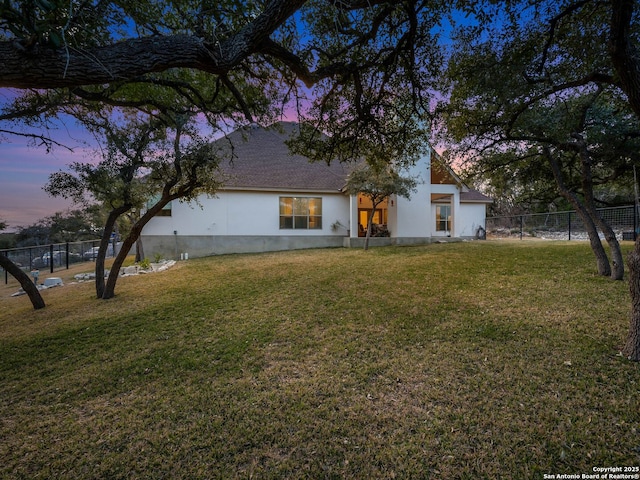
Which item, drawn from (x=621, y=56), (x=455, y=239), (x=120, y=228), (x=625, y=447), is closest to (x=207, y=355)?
(x=625, y=447)

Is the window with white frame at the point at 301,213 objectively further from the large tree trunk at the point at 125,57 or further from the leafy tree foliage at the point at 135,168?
the large tree trunk at the point at 125,57

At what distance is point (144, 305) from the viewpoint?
6.32 meters

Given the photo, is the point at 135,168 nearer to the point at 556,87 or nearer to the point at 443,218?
the point at 556,87

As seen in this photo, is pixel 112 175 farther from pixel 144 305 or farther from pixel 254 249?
pixel 254 249

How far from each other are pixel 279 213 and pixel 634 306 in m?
13.2

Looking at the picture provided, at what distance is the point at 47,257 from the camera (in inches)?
491

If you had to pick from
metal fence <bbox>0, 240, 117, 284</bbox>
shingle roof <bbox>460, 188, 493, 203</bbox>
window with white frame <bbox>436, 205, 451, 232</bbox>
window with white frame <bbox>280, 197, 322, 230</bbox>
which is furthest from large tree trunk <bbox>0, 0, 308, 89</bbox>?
shingle roof <bbox>460, 188, 493, 203</bbox>

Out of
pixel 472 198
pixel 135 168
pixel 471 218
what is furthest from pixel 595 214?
pixel 471 218

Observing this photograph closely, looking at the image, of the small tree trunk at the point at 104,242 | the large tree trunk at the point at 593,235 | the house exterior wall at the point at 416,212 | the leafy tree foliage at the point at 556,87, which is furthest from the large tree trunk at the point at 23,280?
the house exterior wall at the point at 416,212

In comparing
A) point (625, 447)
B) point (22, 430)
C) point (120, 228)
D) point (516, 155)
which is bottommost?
point (22, 430)

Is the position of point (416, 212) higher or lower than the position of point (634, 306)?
higher

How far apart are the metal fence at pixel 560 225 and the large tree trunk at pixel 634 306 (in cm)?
780

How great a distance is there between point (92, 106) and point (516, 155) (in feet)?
35.7

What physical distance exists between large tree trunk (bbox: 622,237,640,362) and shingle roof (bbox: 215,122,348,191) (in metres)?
11.7
